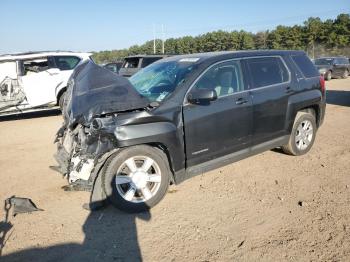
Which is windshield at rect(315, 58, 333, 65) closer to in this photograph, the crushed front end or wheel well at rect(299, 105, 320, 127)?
wheel well at rect(299, 105, 320, 127)

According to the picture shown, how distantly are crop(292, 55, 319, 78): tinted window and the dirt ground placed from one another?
1.44 meters

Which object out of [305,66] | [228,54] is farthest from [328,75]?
[228,54]

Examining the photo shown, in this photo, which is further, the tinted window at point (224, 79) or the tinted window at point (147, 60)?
the tinted window at point (147, 60)

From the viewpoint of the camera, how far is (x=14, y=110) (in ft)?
34.9

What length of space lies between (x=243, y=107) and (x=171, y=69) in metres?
1.15

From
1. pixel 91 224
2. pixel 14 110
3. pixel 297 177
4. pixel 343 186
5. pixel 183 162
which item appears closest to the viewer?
pixel 91 224

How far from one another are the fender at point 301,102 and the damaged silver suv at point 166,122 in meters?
0.03

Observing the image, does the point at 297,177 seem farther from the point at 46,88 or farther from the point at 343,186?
the point at 46,88

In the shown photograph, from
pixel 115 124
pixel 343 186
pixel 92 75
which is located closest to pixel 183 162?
pixel 115 124

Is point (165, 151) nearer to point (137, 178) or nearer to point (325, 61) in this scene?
point (137, 178)

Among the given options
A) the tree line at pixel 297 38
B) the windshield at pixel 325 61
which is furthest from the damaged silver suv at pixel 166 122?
the tree line at pixel 297 38

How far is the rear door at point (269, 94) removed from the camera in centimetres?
510

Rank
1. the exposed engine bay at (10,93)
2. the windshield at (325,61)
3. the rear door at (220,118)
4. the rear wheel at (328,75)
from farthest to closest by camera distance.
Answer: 1. the windshield at (325,61)
2. the rear wheel at (328,75)
3. the exposed engine bay at (10,93)
4. the rear door at (220,118)

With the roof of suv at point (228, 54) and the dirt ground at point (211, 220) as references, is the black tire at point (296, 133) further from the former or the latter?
the roof of suv at point (228, 54)
